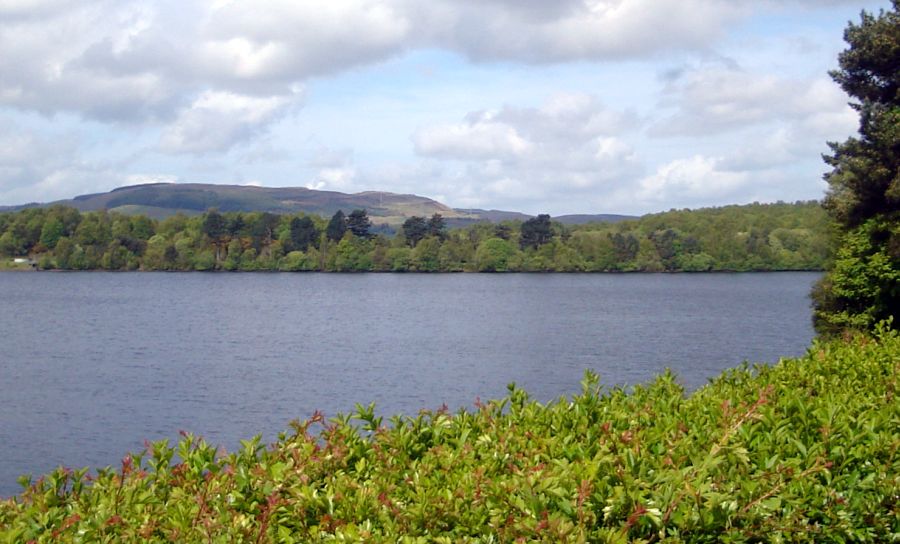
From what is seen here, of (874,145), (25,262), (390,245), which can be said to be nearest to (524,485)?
(874,145)

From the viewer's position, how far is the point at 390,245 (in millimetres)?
181375

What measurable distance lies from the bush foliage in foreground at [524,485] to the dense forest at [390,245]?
167 meters

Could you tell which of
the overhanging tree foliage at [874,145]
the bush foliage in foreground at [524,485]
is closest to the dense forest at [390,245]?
the overhanging tree foliage at [874,145]

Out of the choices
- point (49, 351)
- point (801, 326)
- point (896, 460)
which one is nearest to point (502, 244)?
point (801, 326)

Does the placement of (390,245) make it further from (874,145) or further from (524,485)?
(524,485)

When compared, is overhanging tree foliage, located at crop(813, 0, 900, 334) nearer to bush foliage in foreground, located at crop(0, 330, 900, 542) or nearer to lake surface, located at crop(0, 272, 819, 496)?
lake surface, located at crop(0, 272, 819, 496)

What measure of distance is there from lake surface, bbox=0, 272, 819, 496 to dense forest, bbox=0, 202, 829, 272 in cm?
6346

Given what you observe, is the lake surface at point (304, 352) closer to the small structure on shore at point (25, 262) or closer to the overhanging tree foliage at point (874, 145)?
the overhanging tree foliage at point (874, 145)

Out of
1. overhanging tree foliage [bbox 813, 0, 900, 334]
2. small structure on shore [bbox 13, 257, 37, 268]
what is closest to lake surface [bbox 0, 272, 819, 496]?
overhanging tree foliage [bbox 813, 0, 900, 334]

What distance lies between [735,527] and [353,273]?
6670 inches

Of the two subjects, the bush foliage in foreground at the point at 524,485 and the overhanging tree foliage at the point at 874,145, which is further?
the overhanging tree foliage at the point at 874,145

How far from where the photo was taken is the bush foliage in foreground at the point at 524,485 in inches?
151

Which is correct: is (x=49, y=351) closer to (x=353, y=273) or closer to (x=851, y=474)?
(x=851, y=474)

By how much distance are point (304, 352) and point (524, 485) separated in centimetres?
4707
